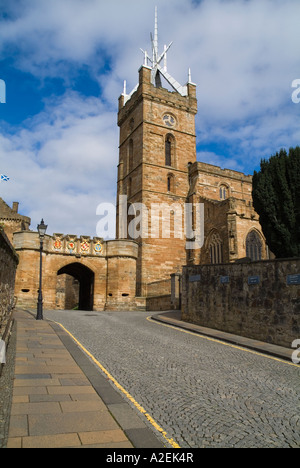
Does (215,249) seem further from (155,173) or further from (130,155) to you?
(130,155)

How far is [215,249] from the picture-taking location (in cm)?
2747

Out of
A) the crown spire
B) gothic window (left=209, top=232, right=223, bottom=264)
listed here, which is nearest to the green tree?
gothic window (left=209, top=232, right=223, bottom=264)

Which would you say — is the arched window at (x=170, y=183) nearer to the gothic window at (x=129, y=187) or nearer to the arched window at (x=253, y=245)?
the gothic window at (x=129, y=187)

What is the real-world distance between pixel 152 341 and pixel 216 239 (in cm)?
1867

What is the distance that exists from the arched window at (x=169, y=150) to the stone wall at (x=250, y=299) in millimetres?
20384

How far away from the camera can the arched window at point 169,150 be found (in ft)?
107

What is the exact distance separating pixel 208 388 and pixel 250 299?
5670mm

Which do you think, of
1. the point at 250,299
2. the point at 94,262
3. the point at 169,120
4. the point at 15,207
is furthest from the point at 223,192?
the point at 15,207

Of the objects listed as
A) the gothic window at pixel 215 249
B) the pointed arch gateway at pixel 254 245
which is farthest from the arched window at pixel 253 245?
the gothic window at pixel 215 249

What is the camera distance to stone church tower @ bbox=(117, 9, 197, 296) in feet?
94.1

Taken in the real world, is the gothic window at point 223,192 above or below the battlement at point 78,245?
Answer: above

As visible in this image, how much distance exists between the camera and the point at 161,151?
31.7 m
